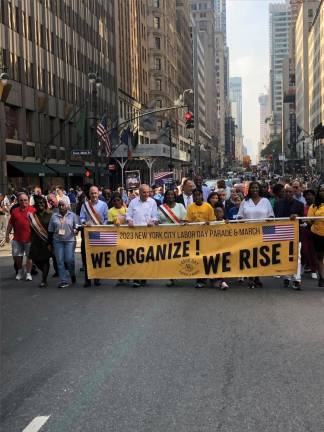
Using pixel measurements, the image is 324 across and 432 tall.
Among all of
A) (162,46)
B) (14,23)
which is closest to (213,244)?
(14,23)

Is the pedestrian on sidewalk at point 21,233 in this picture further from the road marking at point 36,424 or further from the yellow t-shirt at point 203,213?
the road marking at point 36,424

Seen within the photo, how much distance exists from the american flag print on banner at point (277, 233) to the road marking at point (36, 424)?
670 cm

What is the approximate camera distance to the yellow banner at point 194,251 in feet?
35.3

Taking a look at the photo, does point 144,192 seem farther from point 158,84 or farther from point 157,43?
point 157,43

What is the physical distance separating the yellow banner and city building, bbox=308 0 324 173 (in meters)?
96.3

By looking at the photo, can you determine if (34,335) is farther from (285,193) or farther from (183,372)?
(285,193)

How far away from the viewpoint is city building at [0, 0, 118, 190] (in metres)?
38.8

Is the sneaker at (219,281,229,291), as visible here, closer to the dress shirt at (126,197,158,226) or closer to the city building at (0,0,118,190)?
the dress shirt at (126,197,158,226)

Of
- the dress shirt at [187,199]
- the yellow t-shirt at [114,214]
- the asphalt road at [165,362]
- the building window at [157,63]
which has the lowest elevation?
the asphalt road at [165,362]

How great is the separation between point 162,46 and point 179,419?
101 metres

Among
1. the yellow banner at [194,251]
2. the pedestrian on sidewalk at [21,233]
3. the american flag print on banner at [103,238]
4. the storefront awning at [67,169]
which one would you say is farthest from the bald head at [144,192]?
the storefront awning at [67,169]

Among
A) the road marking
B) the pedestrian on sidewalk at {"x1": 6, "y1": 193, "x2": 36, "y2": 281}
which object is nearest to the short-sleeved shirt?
the pedestrian on sidewalk at {"x1": 6, "y1": 193, "x2": 36, "y2": 281}

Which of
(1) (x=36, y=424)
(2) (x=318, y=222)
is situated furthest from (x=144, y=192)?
(1) (x=36, y=424)

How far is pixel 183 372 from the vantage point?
5.88m
